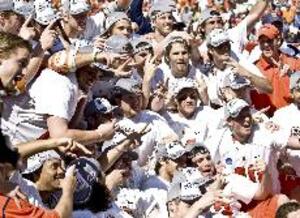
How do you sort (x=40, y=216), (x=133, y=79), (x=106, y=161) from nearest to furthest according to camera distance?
(x=40, y=216) < (x=106, y=161) < (x=133, y=79)

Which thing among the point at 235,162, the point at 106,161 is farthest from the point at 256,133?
the point at 106,161

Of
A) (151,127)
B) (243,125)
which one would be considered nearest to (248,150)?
(243,125)

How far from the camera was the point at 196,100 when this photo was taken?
7.10 meters

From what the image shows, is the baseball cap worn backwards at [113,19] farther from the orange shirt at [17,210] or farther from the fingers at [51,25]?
the orange shirt at [17,210]

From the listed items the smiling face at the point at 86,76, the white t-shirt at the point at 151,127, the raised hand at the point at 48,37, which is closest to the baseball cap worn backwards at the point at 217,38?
the white t-shirt at the point at 151,127

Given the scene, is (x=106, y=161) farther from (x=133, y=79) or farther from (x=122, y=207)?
(x=133, y=79)

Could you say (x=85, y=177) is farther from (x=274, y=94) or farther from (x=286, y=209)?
(x=274, y=94)

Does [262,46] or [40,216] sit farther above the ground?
[40,216]

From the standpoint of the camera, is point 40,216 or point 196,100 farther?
point 196,100

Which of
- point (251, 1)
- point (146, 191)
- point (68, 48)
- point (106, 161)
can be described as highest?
point (68, 48)

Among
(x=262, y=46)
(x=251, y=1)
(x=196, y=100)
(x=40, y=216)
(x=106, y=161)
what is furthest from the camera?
(x=251, y=1)

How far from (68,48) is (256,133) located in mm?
1574

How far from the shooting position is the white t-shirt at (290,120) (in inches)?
256

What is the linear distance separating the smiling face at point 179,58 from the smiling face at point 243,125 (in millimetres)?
948
